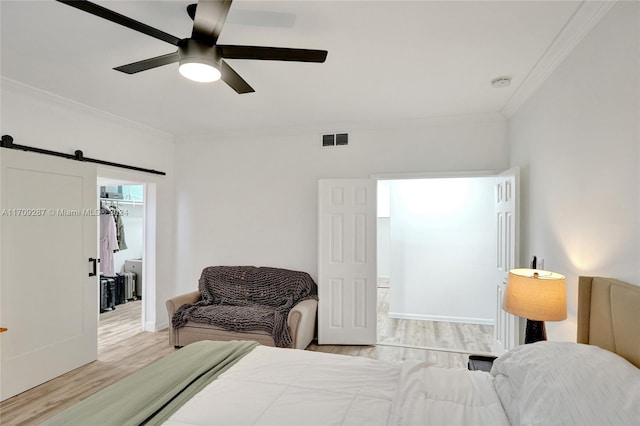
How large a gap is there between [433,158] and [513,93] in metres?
1.03

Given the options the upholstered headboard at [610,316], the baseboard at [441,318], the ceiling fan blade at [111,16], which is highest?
the ceiling fan blade at [111,16]

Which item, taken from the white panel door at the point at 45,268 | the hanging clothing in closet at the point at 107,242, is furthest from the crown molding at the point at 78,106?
the hanging clothing in closet at the point at 107,242

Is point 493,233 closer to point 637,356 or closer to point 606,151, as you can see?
point 606,151

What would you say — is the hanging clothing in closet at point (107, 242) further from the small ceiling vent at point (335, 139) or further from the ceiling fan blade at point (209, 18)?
the ceiling fan blade at point (209, 18)

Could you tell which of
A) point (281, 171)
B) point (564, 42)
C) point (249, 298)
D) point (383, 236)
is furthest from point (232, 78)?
point (383, 236)

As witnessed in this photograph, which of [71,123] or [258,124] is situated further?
[258,124]

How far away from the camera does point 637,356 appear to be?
1.31 meters

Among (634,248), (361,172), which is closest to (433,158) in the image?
(361,172)

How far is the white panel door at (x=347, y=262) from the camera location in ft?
12.9

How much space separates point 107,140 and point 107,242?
2.49 meters

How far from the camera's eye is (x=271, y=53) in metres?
1.78

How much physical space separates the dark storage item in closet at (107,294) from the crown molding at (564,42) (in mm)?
6079

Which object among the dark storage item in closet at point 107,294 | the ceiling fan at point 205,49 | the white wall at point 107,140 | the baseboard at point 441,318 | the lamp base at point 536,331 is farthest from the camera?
the dark storage item in closet at point 107,294

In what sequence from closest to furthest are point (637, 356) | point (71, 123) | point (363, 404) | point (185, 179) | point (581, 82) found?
1. point (637, 356)
2. point (363, 404)
3. point (581, 82)
4. point (71, 123)
5. point (185, 179)
